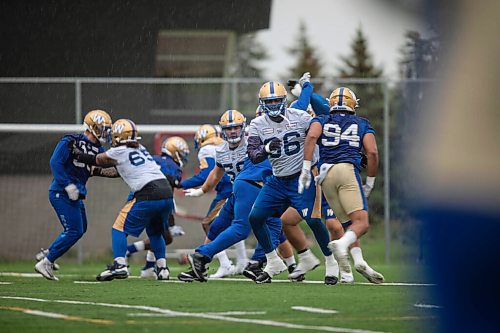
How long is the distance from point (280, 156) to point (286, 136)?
0.65ft

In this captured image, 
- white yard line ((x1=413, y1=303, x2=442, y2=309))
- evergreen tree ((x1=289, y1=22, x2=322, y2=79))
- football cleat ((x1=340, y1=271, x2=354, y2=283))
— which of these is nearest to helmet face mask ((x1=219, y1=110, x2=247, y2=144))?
football cleat ((x1=340, y1=271, x2=354, y2=283))

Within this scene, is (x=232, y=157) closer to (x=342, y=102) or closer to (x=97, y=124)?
(x=97, y=124)

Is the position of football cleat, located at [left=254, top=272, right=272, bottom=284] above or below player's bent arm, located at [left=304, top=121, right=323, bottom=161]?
below

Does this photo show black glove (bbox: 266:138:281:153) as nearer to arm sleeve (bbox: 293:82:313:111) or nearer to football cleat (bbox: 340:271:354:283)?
arm sleeve (bbox: 293:82:313:111)

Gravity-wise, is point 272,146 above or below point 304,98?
below

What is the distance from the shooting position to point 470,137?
2.68m

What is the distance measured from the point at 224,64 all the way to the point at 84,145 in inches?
495

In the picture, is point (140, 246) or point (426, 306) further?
point (140, 246)

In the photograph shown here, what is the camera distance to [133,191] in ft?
35.3

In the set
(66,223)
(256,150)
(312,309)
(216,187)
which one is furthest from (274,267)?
(312,309)

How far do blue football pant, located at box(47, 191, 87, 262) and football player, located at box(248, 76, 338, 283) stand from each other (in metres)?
2.16

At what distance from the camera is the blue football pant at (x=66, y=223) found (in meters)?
10.9

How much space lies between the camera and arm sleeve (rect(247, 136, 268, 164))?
9.53 meters

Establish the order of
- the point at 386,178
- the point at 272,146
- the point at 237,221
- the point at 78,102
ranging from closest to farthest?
the point at 272,146
the point at 237,221
the point at 78,102
the point at 386,178
